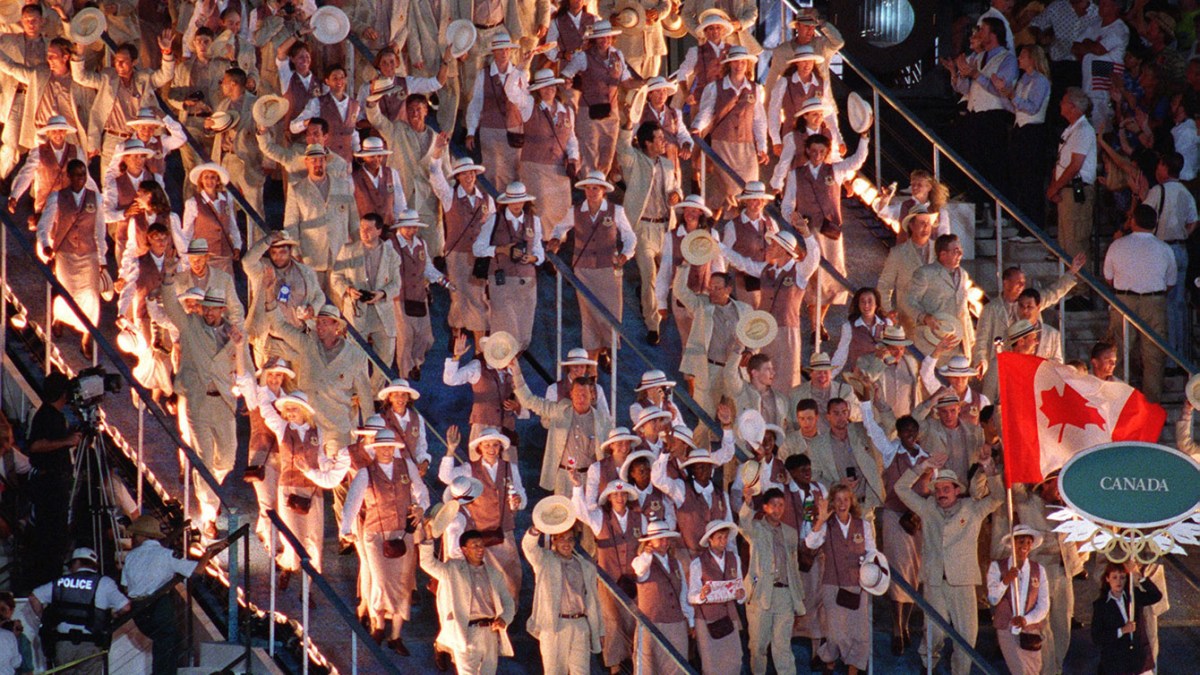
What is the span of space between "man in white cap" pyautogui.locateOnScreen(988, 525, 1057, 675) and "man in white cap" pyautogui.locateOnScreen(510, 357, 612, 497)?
259cm

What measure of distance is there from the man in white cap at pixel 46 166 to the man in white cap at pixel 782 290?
14.5 ft

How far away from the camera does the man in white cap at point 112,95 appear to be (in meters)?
17.5

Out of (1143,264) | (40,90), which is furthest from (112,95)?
(1143,264)

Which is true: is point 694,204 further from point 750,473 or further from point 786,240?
point 750,473

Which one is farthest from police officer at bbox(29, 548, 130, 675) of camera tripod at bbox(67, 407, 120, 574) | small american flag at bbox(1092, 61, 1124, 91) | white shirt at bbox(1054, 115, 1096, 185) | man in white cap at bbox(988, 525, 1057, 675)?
small american flag at bbox(1092, 61, 1124, 91)

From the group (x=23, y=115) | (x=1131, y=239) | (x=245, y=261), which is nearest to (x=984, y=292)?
(x=1131, y=239)

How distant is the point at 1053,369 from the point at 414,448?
3924 mm

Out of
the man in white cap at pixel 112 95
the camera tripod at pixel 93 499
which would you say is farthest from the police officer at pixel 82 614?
the man in white cap at pixel 112 95

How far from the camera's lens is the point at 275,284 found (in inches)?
628

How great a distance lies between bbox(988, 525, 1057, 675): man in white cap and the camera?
15453mm

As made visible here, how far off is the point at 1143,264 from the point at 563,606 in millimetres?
5203

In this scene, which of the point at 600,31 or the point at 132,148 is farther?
the point at 600,31

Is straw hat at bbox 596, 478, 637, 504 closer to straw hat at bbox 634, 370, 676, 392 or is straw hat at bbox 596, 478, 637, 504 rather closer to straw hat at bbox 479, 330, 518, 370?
straw hat at bbox 634, 370, 676, 392

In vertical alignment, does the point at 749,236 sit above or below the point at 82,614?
above
